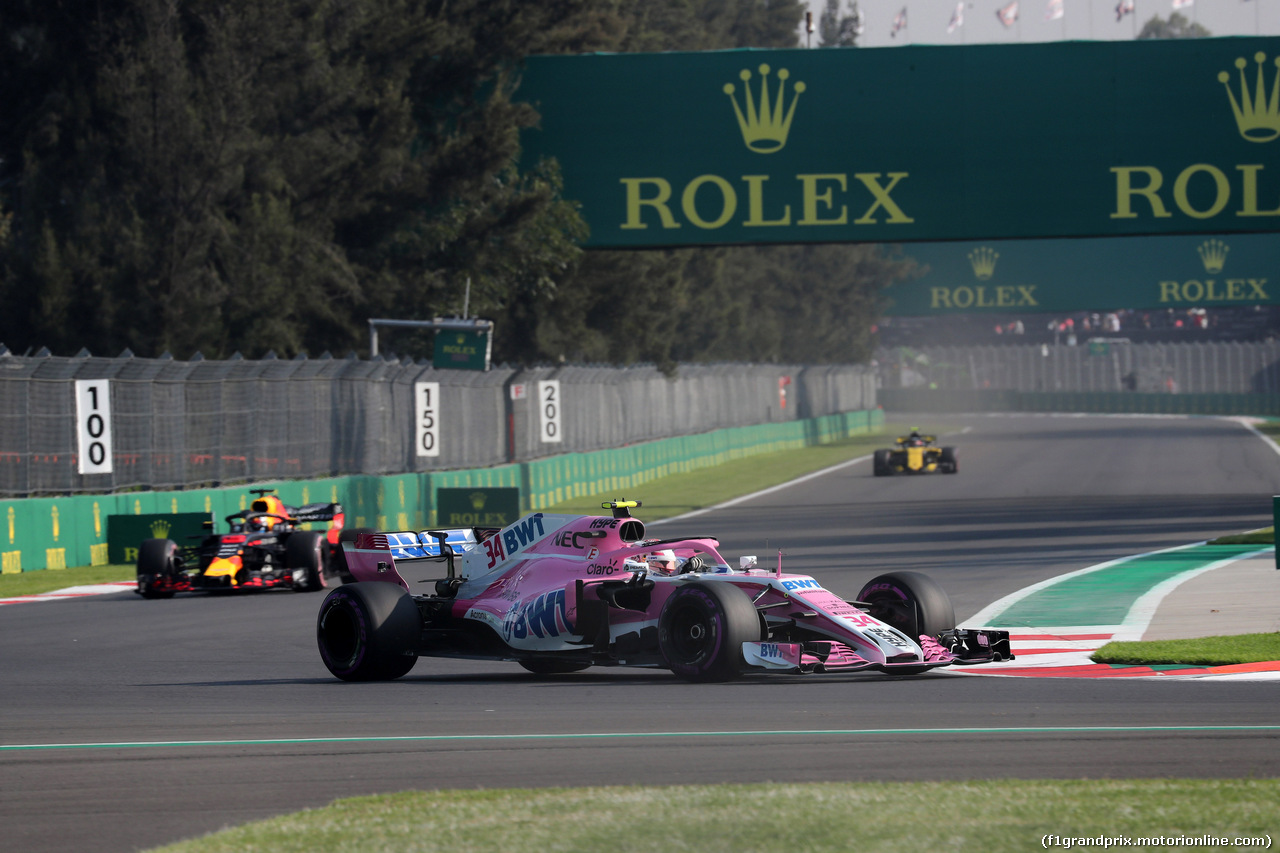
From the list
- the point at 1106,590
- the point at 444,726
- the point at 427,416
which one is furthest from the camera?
the point at 427,416

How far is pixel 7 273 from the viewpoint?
105 ft

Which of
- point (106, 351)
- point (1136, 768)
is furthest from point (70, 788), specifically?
point (106, 351)

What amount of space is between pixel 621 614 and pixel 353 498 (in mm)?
15988

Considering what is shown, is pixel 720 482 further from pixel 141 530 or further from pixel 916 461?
pixel 141 530

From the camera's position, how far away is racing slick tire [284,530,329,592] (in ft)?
62.4

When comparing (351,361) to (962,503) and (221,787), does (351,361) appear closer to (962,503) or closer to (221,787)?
(962,503)

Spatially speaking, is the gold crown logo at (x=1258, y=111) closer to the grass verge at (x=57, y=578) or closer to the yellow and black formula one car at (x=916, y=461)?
the yellow and black formula one car at (x=916, y=461)

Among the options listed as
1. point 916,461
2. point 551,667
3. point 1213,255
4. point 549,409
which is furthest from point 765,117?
point 1213,255

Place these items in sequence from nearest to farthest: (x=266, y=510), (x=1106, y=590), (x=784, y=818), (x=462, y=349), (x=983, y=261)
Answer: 1. (x=784, y=818)
2. (x=1106, y=590)
3. (x=266, y=510)
4. (x=462, y=349)
5. (x=983, y=261)

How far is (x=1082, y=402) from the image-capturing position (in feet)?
333

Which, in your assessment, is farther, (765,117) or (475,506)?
(765,117)

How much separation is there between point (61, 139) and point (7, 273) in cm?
478

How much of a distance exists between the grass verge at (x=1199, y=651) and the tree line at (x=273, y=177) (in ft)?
71.1

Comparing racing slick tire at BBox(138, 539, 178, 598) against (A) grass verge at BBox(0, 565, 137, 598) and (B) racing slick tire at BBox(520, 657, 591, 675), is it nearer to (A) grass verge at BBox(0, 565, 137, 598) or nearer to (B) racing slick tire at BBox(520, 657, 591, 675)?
(A) grass verge at BBox(0, 565, 137, 598)
